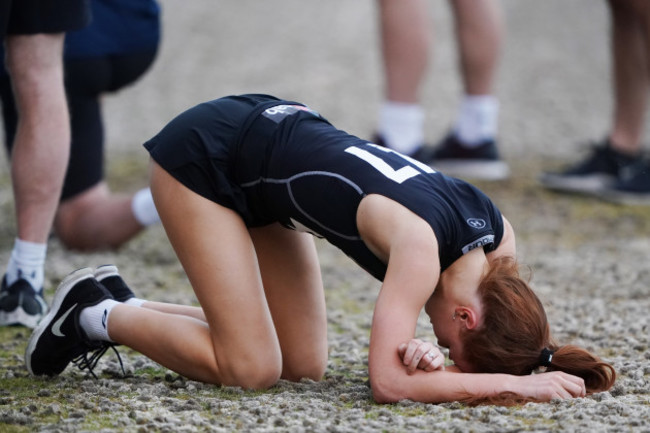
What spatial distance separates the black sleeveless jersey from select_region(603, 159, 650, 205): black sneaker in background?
3422 mm

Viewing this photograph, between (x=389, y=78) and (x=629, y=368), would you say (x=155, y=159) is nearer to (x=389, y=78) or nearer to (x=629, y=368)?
(x=629, y=368)

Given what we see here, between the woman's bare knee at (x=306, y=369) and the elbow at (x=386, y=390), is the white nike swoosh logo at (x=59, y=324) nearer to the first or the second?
the woman's bare knee at (x=306, y=369)

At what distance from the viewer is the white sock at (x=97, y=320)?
320 centimetres

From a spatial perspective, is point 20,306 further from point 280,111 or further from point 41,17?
point 280,111

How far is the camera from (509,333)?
2.88 meters

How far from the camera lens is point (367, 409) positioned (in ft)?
9.39

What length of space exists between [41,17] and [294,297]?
1.34 meters

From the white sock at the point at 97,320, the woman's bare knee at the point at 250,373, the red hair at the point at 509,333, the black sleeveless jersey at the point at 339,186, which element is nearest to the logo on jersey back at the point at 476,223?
the black sleeveless jersey at the point at 339,186

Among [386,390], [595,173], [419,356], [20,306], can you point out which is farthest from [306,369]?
[595,173]

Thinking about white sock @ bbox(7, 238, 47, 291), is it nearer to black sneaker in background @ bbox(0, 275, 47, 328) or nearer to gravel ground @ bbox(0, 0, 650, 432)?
black sneaker in background @ bbox(0, 275, 47, 328)

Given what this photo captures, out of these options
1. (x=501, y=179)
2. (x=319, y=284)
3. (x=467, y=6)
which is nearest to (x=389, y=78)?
(x=467, y=6)

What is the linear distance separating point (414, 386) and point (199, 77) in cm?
746

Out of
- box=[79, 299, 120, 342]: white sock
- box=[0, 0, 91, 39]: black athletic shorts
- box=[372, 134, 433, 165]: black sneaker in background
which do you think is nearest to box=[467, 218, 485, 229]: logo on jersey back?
box=[79, 299, 120, 342]: white sock

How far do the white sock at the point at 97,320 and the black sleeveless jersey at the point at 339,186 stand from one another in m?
0.56
